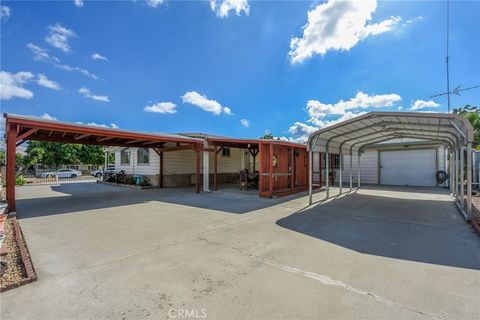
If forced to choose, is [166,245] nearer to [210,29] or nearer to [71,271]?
[71,271]

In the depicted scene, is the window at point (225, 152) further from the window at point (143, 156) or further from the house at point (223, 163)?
the window at point (143, 156)

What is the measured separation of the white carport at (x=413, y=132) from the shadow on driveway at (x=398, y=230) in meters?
0.91

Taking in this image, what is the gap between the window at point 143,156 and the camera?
15292mm

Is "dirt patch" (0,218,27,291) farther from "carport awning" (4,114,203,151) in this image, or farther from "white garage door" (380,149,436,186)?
"white garage door" (380,149,436,186)

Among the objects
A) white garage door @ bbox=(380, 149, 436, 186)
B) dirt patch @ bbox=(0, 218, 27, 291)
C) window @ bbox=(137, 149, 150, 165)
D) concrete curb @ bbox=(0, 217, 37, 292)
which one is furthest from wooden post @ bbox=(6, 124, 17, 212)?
white garage door @ bbox=(380, 149, 436, 186)

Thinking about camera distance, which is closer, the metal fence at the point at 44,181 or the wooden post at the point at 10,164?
the wooden post at the point at 10,164

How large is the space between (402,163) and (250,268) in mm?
15479

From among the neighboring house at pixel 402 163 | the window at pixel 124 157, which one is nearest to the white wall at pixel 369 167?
the neighboring house at pixel 402 163

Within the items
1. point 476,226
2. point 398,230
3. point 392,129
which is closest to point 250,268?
point 398,230

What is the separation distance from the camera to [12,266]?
324cm

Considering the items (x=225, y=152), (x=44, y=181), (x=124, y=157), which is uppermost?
(x=225, y=152)

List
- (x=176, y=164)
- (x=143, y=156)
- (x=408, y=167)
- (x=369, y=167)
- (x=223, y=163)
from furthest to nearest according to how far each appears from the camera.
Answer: (x=223, y=163)
(x=369, y=167)
(x=143, y=156)
(x=176, y=164)
(x=408, y=167)

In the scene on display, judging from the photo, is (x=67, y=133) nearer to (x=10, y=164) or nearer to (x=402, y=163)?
(x=10, y=164)

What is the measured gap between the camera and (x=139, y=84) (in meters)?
13.5
